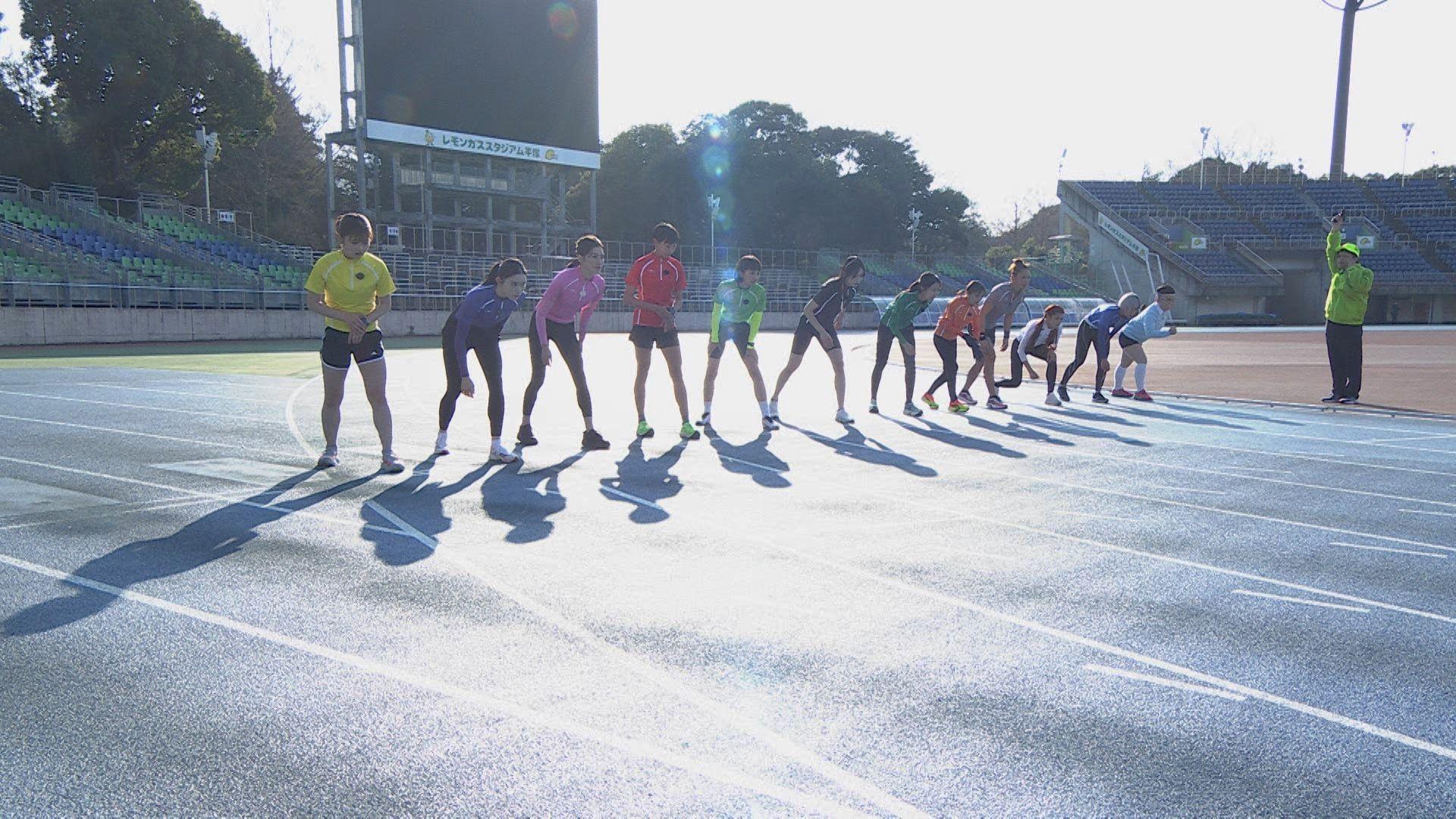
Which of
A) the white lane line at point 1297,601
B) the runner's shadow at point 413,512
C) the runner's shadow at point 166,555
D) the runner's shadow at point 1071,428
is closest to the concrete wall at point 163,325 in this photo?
the runner's shadow at point 1071,428

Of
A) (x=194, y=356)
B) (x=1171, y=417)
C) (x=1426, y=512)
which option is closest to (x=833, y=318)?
(x=1171, y=417)

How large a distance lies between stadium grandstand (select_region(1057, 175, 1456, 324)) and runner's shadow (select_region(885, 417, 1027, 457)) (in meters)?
46.2

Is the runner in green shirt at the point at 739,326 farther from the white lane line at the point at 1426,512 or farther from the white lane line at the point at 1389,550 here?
→ the white lane line at the point at 1389,550

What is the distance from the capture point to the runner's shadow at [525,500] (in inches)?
243

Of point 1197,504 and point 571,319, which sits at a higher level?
point 571,319

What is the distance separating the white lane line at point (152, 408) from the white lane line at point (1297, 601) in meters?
9.93

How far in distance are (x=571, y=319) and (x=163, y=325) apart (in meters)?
26.1

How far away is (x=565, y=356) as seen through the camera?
951 cm

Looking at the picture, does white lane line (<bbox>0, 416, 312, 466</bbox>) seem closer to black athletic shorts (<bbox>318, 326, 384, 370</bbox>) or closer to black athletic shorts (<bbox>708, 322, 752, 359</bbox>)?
black athletic shorts (<bbox>318, 326, 384, 370</bbox>)

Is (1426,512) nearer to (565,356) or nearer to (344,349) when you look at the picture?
(565,356)

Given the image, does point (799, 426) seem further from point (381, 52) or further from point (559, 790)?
point (381, 52)

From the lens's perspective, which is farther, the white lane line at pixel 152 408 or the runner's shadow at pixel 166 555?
the white lane line at pixel 152 408

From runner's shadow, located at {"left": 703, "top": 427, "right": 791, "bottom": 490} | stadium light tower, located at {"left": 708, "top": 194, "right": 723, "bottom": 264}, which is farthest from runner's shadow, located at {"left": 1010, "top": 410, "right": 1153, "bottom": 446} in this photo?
stadium light tower, located at {"left": 708, "top": 194, "right": 723, "bottom": 264}

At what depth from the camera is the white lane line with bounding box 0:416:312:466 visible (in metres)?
9.18
